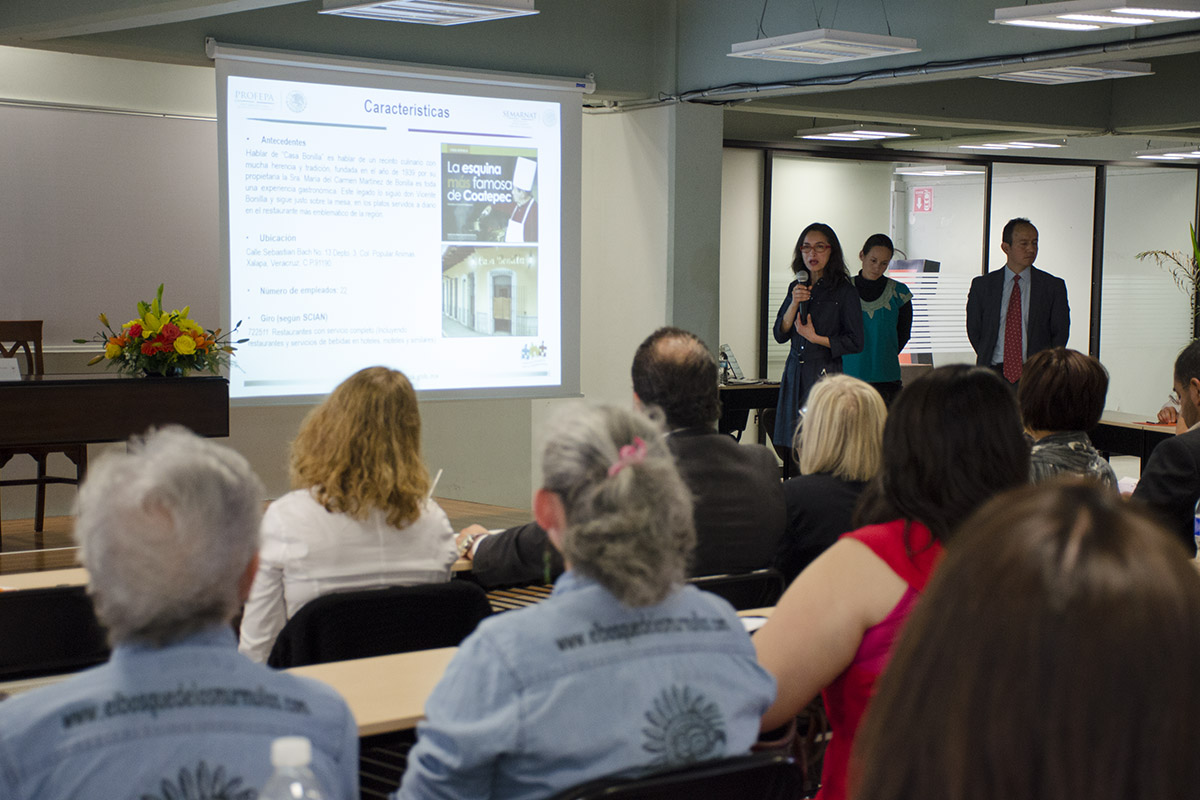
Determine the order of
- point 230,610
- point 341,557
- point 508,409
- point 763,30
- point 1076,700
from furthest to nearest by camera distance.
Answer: point 508,409 < point 763,30 < point 341,557 < point 230,610 < point 1076,700

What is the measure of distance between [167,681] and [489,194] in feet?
16.8

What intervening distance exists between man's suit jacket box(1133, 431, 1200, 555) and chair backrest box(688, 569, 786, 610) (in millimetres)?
1234

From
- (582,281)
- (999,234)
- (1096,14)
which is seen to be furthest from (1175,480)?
(999,234)

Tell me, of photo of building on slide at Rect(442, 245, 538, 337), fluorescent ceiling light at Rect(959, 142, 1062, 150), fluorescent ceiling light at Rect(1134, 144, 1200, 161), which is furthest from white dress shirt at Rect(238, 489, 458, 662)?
fluorescent ceiling light at Rect(1134, 144, 1200, 161)

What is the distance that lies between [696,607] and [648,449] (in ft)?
0.66

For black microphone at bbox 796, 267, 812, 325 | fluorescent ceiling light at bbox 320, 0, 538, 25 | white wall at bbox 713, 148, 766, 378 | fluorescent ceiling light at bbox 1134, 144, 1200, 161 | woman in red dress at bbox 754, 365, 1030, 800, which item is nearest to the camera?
woman in red dress at bbox 754, 365, 1030, 800

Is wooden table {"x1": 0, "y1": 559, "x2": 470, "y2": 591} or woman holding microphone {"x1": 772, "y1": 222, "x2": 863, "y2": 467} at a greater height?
woman holding microphone {"x1": 772, "y1": 222, "x2": 863, "y2": 467}

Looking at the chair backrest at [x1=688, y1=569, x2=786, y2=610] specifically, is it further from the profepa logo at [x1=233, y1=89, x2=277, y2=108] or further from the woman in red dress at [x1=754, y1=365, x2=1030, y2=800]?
the profepa logo at [x1=233, y1=89, x2=277, y2=108]

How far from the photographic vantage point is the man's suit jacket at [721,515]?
2771 mm

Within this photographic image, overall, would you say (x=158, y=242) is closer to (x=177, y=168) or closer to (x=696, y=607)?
(x=177, y=168)

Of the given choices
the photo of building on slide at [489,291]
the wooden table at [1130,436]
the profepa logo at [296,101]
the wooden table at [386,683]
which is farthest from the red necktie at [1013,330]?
the wooden table at [386,683]

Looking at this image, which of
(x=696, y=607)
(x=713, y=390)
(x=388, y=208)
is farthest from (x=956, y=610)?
(x=388, y=208)

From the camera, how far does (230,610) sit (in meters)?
1.25

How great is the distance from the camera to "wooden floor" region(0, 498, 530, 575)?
5.55 metres
